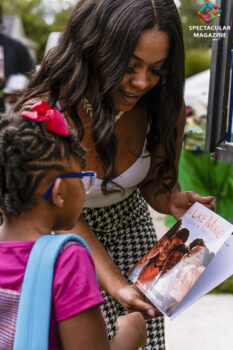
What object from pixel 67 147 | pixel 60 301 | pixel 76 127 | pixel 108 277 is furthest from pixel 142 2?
pixel 60 301

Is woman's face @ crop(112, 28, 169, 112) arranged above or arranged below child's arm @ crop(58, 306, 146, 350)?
above

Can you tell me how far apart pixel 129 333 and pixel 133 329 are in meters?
0.03

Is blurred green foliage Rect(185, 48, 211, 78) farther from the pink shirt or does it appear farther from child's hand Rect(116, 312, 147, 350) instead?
the pink shirt

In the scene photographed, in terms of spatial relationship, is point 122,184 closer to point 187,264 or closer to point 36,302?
point 187,264

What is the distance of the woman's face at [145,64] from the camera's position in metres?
1.70

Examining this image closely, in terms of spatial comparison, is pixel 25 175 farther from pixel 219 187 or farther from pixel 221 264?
pixel 219 187

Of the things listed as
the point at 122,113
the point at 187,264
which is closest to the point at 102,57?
the point at 122,113

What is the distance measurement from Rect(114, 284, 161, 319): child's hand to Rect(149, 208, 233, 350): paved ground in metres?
1.63

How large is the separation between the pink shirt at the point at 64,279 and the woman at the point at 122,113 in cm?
48

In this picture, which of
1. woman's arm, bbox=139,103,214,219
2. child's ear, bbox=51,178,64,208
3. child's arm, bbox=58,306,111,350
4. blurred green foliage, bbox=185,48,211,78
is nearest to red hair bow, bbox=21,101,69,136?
child's ear, bbox=51,178,64,208

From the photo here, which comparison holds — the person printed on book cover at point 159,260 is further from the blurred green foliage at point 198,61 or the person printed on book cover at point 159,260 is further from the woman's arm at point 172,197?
the blurred green foliage at point 198,61

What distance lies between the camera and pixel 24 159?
120 cm

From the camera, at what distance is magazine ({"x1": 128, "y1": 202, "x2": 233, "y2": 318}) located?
60.1 inches

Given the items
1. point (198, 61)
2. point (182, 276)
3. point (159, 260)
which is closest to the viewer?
point (182, 276)
